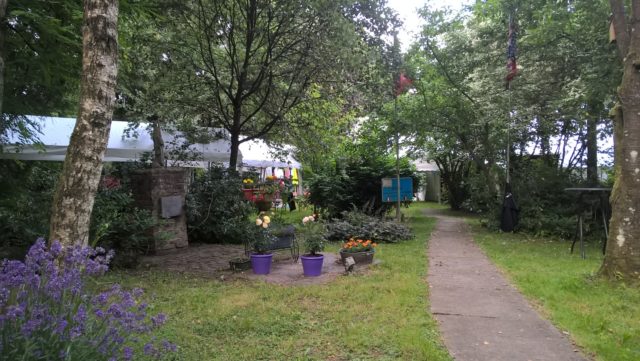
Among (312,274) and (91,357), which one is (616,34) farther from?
(91,357)

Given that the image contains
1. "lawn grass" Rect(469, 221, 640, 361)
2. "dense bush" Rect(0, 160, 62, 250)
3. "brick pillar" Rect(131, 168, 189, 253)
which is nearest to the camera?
"lawn grass" Rect(469, 221, 640, 361)

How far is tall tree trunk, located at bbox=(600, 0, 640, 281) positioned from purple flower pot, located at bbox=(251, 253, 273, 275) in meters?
4.28

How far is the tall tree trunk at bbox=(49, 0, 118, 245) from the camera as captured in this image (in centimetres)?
316

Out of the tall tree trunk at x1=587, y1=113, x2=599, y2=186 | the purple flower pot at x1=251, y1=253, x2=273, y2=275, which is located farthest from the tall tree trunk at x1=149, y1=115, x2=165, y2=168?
the tall tree trunk at x1=587, y1=113, x2=599, y2=186

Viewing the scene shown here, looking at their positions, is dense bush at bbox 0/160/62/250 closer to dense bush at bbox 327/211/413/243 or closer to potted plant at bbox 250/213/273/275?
potted plant at bbox 250/213/273/275

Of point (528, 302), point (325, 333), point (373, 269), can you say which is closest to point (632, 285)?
point (528, 302)

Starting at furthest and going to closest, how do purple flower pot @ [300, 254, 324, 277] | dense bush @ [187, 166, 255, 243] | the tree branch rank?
dense bush @ [187, 166, 255, 243], purple flower pot @ [300, 254, 324, 277], the tree branch

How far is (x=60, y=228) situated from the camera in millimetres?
3146

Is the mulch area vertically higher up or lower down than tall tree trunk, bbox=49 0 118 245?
lower down

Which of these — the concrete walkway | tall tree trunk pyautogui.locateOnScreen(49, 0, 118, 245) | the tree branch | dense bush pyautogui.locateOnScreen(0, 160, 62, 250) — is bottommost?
the concrete walkway

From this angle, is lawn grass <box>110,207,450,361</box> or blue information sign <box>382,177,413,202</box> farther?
blue information sign <box>382,177,413,202</box>

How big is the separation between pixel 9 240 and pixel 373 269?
16.8 ft

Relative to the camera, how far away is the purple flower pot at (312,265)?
6.48m

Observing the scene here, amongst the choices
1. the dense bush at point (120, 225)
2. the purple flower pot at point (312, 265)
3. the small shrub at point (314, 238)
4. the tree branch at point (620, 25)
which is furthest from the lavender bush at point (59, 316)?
the tree branch at point (620, 25)
